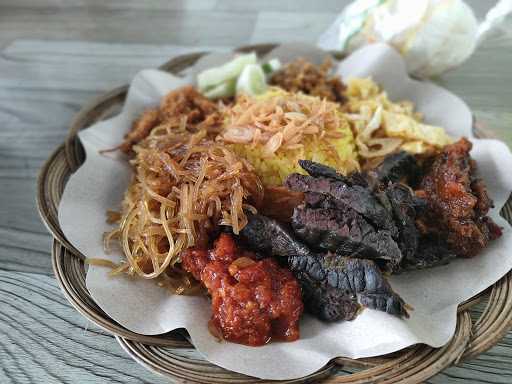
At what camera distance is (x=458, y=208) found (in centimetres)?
280

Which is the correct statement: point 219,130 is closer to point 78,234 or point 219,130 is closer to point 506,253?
point 78,234

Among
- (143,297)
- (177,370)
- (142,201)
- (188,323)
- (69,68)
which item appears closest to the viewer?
(177,370)

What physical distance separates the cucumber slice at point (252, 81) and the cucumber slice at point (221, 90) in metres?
0.09

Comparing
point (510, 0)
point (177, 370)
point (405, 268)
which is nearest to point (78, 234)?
point (177, 370)

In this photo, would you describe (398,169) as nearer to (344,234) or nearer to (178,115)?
(344,234)

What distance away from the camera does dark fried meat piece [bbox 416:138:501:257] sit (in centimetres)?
276

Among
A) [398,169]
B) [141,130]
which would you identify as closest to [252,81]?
[141,130]

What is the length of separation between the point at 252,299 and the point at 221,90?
6.95 ft

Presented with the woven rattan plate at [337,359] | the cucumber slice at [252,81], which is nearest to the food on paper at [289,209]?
the woven rattan plate at [337,359]

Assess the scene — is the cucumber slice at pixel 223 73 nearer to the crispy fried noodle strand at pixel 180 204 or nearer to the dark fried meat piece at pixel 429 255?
the crispy fried noodle strand at pixel 180 204

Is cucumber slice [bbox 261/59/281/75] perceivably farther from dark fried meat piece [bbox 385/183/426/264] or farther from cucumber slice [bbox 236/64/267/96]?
dark fried meat piece [bbox 385/183/426/264]

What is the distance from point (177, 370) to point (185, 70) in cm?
293

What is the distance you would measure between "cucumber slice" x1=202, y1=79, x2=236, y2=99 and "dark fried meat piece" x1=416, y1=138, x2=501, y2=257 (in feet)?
5.78

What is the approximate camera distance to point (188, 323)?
2.43 m
